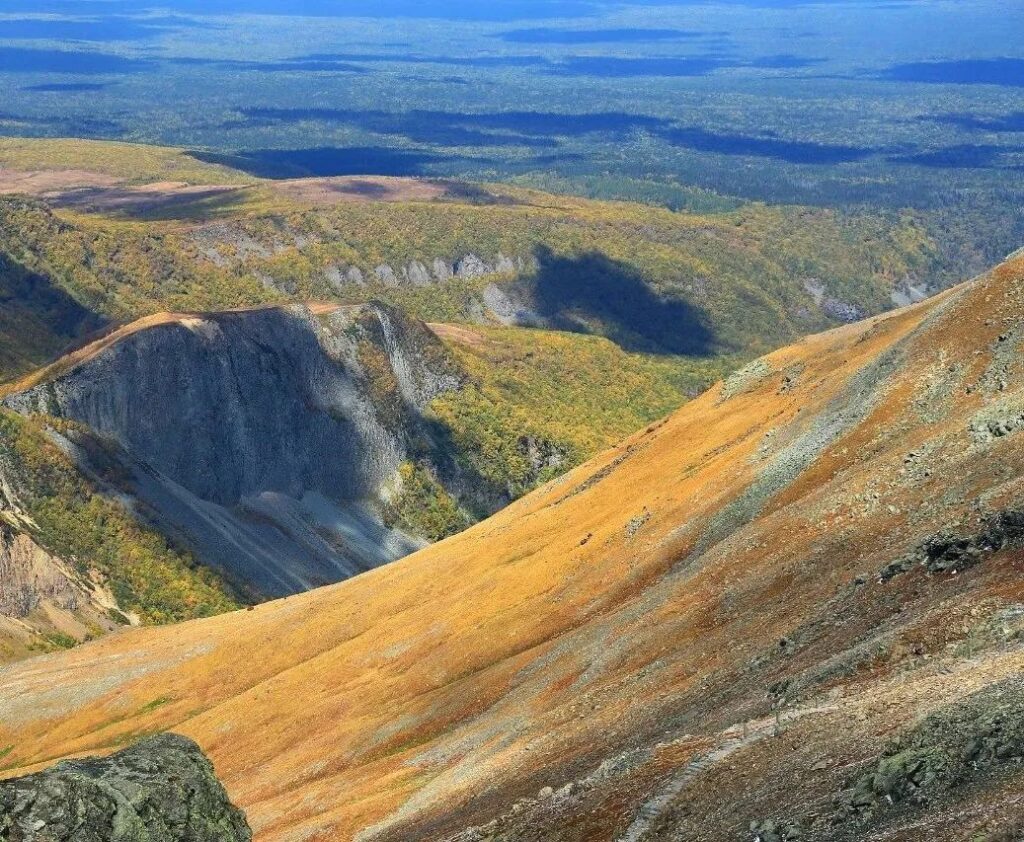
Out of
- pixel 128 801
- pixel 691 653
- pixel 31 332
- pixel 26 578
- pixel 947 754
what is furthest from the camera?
pixel 31 332

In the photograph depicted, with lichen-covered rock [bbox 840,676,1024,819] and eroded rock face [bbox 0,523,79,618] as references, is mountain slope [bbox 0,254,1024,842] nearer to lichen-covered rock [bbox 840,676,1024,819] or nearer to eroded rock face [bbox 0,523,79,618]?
lichen-covered rock [bbox 840,676,1024,819]

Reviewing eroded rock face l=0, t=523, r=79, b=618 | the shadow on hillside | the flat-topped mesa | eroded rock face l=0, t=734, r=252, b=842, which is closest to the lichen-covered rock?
eroded rock face l=0, t=734, r=252, b=842

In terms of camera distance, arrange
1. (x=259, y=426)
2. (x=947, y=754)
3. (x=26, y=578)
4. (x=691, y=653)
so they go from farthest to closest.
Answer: (x=259, y=426) → (x=26, y=578) → (x=691, y=653) → (x=947, y=754)

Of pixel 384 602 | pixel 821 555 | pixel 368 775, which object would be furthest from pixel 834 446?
pixel 384 602

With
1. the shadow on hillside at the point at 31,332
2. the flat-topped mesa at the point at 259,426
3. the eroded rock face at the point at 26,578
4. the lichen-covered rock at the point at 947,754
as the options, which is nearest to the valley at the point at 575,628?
the lichen-covered rock at the point at 947,754

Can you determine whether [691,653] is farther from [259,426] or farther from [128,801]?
[259,426]

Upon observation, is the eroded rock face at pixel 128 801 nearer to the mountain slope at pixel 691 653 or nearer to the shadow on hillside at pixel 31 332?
the mountain slope at pixel 691 653

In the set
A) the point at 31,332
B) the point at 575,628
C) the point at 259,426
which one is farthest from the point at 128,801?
the point at 31,332
